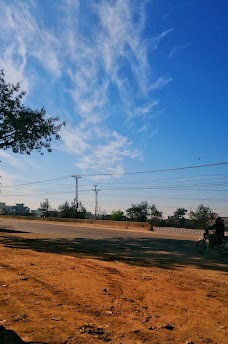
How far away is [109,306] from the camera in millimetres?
5613

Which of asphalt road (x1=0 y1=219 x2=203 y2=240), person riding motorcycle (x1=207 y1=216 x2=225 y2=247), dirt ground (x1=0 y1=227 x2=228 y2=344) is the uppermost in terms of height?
person riding motorcycle (x1=207 y1=216 x2=225 y2=247)

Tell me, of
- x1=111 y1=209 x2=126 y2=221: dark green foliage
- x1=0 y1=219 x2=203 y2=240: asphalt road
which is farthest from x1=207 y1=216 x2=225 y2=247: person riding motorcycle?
x1=111 y1=209 x2=126 y2=221: dark green foliage

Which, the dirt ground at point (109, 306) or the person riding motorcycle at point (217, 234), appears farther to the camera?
the person riding motorcycle at point (217, 234)

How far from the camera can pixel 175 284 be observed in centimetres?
761

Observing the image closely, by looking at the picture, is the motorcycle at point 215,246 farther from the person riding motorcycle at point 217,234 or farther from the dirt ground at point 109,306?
the dirt ground at point 109,306

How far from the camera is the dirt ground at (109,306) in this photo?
4305 millimetres

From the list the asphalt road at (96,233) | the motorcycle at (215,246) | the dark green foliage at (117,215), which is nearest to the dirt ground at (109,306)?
the motorcycle at (215,246)

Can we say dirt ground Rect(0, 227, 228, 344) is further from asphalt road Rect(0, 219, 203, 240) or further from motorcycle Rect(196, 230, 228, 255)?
asphalt road Rect(0, 219, 203, 240)

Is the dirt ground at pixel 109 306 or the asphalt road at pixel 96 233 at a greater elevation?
the dirt ground at pixel 109 306

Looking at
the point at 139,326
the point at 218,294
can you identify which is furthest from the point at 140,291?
the point at 139,326

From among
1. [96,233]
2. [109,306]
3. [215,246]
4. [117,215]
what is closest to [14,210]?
[117,215]

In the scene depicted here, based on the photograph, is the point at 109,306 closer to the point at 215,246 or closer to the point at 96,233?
the point at 215,246

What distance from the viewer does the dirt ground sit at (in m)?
4.30

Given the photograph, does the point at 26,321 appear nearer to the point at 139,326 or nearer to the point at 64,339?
the point at 64,339
